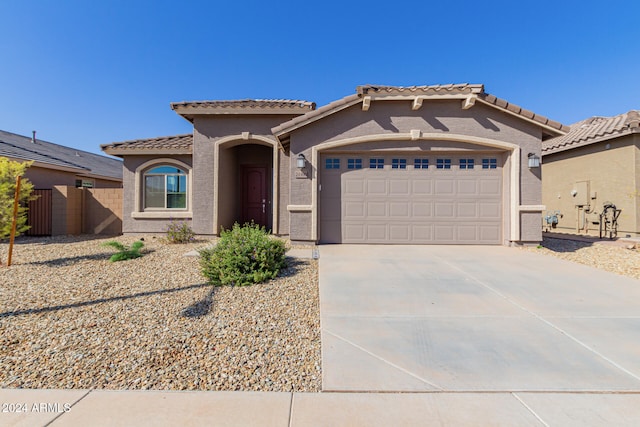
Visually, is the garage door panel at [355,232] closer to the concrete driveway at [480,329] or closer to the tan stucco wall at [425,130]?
the tan stucco wall at [425,130]

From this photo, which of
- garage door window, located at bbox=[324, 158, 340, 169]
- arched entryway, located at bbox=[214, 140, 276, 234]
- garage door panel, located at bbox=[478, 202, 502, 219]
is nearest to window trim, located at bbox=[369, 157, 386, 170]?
garage door window, located at bbox=[324, 158, 340, 169]

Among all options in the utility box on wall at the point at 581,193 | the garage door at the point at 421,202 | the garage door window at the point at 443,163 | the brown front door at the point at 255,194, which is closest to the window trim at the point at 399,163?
the garage door at the point at 421,202

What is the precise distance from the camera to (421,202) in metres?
8.50

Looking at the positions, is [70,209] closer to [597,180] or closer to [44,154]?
[44,154]

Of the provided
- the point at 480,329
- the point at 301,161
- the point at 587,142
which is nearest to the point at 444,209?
Result: the point at 301,161

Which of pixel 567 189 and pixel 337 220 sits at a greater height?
pixel 567 189

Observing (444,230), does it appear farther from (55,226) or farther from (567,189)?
(55,226)

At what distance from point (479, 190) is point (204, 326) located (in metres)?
8.15

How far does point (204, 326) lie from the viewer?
335cm

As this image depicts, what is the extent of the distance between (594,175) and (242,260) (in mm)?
13756

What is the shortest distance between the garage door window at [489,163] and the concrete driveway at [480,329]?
3.55 meters

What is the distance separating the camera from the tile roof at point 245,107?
964 cm

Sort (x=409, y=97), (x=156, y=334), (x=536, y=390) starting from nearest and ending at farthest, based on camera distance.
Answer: (x=536, y=390) < (x=156, y=334) < (x=409, y=97)

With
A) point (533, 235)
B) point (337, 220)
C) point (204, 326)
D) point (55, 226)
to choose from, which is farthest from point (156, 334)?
point (55, 226)
